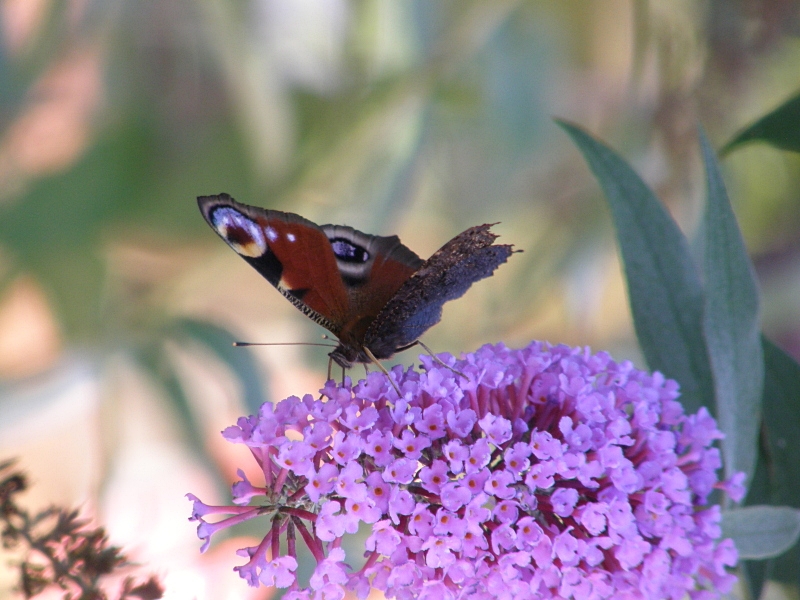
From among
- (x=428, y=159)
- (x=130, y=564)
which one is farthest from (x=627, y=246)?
(x=428, y=159)

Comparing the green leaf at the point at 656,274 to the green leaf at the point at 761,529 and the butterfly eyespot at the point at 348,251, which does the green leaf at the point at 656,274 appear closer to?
the green leaf at the point at 761,529

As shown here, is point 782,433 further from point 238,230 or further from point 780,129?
point 238,230

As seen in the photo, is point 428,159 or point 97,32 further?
point 428,159

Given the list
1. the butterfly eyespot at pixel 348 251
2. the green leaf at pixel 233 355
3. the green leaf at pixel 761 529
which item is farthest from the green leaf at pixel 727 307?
the green leaf at pixel 233 355

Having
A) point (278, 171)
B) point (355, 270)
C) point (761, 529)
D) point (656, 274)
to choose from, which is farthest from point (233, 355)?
point (761, 529)

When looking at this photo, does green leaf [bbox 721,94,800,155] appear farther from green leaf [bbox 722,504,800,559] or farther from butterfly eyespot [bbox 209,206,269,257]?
butterfly eyespot [bbox 209,206,269,257]

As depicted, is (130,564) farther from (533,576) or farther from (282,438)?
(533,576)

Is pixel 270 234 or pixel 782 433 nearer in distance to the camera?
pixel 270 234
